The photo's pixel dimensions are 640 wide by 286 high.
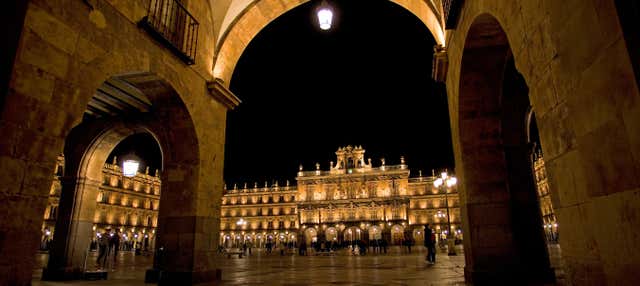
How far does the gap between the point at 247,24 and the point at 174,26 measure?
90.4 inches

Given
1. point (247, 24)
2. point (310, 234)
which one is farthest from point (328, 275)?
point (310, 234)

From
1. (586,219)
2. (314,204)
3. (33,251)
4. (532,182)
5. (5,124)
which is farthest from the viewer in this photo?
(314,204)

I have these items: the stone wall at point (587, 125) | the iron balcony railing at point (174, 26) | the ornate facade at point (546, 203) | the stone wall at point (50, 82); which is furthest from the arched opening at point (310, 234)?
the stone wall at point (587, 125)

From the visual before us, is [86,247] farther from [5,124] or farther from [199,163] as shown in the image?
[5,124]

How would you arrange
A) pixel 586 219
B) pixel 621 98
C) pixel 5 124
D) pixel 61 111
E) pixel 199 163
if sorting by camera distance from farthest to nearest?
1. pixel 199 163
2. pixel 61 111
3. pixel 5 124
4. pixel 586 219
5. pixel 621 98

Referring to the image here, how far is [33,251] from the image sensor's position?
3.54 meters

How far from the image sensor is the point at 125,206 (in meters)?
47.9

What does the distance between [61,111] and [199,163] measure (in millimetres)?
3199

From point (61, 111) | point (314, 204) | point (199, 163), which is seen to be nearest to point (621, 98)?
point (61, 111)

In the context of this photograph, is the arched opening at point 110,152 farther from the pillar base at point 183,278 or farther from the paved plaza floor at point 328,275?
the paved plaza floor at point 328,275

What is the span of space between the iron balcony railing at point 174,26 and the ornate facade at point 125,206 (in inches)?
1599

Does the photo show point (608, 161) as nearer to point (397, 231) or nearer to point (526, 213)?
point (526, 213)

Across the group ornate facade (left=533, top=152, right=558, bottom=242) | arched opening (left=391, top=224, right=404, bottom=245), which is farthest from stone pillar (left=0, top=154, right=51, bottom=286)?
arched opening (left=391, top=224, right=404, bottom=245)

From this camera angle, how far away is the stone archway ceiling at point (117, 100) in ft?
22.3
